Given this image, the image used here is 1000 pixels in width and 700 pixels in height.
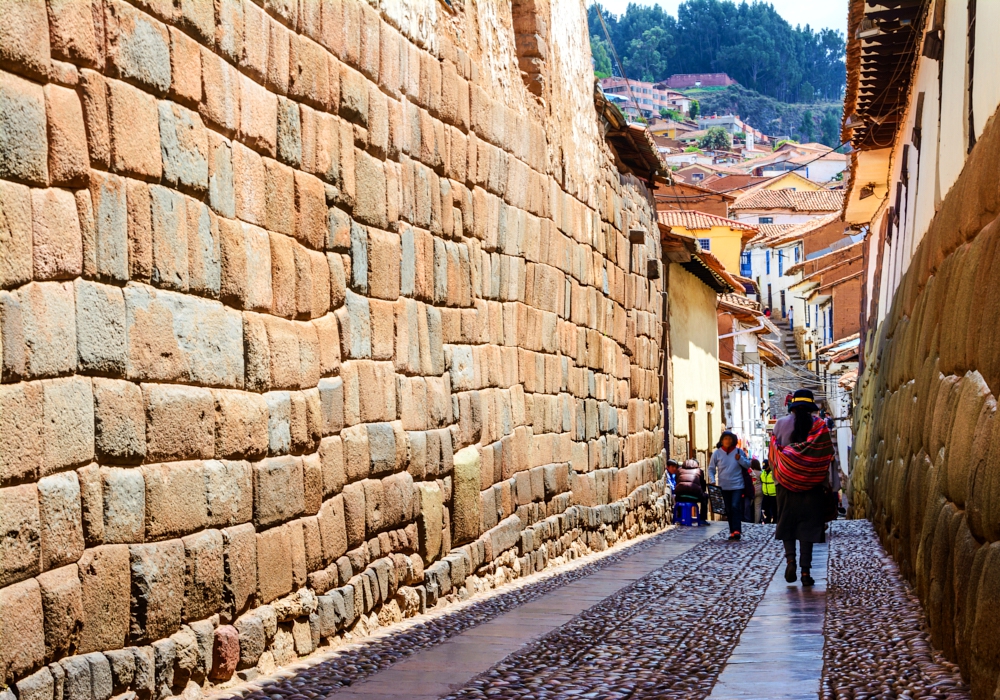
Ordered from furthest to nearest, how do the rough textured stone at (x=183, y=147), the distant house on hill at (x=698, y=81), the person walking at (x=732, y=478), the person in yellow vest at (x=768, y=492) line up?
the distant house on hill at (x=698, y=81) → the person in yellow vest at (x=768, y=492) → the person walking at (x=732, y=478) → the rough textured stone at (x=183, y=147)

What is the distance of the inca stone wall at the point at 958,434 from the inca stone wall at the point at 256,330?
294 cm

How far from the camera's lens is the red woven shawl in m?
8.68

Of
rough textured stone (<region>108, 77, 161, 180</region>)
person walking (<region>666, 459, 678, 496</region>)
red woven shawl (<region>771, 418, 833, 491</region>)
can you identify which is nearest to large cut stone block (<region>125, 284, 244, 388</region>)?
rough textured stone (<region>108, 77, 161, 180</region>)

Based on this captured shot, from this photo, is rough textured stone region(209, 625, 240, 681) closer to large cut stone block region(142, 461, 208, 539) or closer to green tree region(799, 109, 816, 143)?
large cut stone block region(142, 461, 208, 539)

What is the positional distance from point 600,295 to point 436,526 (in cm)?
535

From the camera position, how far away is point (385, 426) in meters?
7.15

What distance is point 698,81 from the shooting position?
482 ft

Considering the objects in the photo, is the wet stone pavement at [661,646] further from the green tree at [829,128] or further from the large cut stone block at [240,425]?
the green tree at [829,128]

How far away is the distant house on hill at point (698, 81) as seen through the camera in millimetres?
146375

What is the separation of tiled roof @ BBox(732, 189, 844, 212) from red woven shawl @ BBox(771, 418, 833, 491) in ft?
193

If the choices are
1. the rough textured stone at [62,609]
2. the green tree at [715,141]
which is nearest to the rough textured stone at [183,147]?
the rough textured stone at [62,609]

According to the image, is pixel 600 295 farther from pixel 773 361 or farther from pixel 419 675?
pixel 773 361

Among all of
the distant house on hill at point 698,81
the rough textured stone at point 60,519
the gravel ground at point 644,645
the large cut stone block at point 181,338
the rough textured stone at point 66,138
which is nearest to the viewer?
the rough textured stone at point 60,519

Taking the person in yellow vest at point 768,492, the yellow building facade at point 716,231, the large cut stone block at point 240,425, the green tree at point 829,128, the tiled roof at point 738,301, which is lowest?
the person in yellow vest at point 768,492
